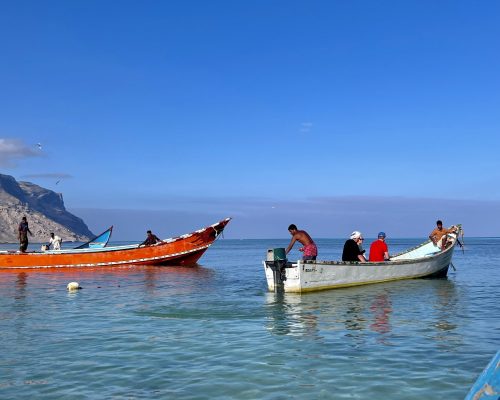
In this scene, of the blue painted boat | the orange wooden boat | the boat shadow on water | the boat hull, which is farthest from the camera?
the orange wooden boat

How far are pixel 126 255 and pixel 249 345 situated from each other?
76.4 feet

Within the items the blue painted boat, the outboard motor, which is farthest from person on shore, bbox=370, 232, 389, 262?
the blue painted boat

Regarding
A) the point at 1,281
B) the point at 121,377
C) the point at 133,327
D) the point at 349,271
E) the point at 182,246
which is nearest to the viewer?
the point at 121,377

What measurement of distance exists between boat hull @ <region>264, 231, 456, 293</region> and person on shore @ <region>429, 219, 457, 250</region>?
2.50 metres

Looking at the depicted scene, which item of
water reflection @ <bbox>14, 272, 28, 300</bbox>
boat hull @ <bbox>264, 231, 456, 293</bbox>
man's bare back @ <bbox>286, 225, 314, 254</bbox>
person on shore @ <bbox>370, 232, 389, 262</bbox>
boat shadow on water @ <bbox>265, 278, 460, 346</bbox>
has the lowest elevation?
water reflection @ <bbox>14, 272, 28, 300</bbox>

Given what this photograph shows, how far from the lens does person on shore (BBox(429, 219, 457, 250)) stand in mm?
23562

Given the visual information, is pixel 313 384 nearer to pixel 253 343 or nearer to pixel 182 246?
pixel 253 343

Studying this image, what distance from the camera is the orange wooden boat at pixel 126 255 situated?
30.0 m

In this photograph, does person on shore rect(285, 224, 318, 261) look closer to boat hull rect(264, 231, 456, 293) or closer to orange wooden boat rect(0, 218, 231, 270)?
boat hull rect(264, 231, 456, 293)

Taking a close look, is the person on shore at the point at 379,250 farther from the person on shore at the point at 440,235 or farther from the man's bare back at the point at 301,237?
the person on shore at the point at 440,235

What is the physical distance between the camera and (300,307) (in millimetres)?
13703

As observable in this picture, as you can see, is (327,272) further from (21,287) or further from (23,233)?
(23,233)

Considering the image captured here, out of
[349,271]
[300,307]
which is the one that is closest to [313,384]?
[300,307]

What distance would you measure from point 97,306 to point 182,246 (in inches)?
701
